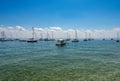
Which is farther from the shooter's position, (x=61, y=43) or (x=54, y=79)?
(x=61, y=43)

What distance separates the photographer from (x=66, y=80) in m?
18.9

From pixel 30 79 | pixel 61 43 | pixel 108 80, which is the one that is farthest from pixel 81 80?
pixel 61 43

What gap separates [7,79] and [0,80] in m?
0.90

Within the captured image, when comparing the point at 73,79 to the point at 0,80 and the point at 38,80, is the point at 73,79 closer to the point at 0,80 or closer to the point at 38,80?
the point at 38,80

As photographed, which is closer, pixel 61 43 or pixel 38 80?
pixel 38 80

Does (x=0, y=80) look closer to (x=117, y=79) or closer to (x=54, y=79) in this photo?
(x=54, y=79)

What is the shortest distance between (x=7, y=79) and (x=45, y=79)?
526cm

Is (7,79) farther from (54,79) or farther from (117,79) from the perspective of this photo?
(117,79)

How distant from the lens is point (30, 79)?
64.1 feet

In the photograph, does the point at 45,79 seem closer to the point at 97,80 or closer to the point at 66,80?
the point at 66,80

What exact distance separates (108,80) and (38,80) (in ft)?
30.4

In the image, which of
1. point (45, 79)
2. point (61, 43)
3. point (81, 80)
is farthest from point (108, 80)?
point (61, 43)

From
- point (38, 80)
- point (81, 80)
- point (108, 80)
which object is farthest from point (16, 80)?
point (108, 80)

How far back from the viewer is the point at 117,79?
19.1 meters
